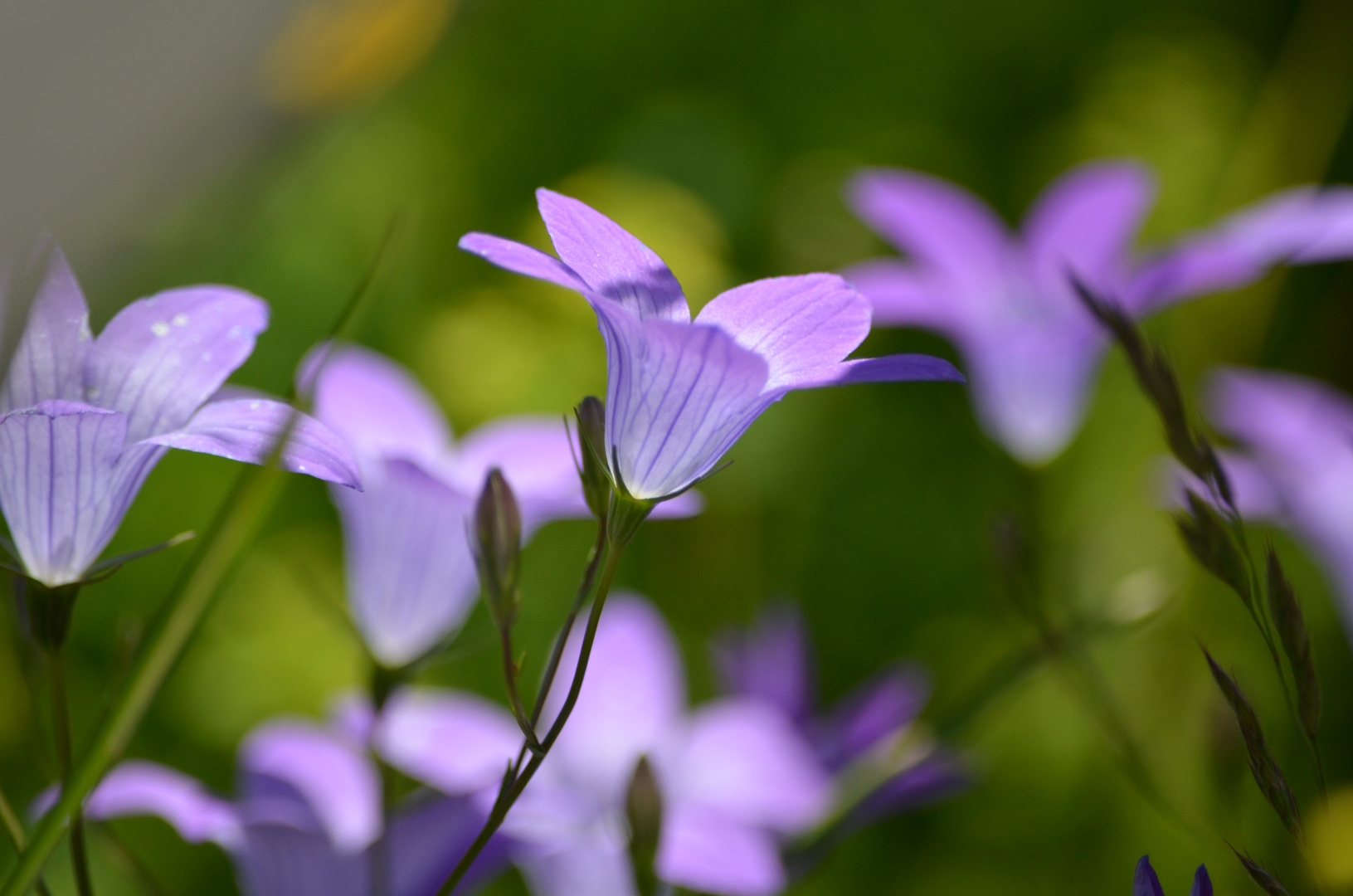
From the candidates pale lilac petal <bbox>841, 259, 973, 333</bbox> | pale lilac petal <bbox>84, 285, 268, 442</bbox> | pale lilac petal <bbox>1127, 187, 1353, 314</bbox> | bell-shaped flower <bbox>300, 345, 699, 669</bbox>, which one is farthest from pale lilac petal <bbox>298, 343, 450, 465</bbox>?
pale lilac petal <bbox>1127, 187, 1353, 314</bbox>

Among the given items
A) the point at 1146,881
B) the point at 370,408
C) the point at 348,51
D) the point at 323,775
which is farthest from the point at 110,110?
the point at 1146,881

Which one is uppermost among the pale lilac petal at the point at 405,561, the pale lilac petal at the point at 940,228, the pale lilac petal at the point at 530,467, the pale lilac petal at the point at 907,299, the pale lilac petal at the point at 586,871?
the pale lilac petal at the point at 940,228

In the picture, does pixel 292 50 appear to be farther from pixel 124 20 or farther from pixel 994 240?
pixel 994 240

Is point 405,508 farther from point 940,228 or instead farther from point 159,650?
point 940,228

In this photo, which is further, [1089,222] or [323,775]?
[1089,222]

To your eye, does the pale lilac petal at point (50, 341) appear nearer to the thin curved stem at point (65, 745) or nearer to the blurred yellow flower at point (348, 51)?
the thin curved stem at point (65, 745)

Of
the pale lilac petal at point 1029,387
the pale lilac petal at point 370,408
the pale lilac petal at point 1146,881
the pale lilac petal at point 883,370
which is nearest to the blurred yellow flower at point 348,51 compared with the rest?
the pale lilac petal at point 370,408

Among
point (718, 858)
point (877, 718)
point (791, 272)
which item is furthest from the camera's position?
point (791, 272)
